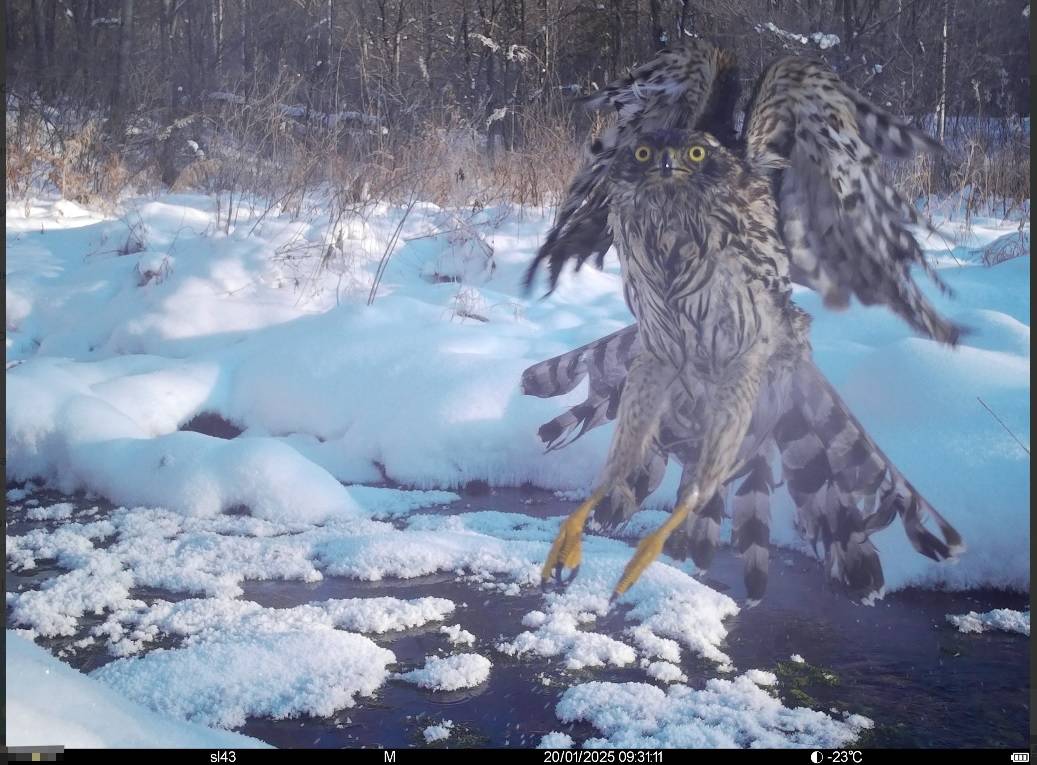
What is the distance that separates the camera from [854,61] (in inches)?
67.4

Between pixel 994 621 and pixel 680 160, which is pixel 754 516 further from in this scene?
pixel 680 160

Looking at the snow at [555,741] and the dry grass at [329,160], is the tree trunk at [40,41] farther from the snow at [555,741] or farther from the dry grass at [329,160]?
the snow at [555,741]

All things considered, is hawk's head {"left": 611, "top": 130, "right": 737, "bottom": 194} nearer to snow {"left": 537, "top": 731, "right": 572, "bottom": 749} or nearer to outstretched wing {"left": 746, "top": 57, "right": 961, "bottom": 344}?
outstretched wing {"left": 746, "top": 57, "right": 961, "bottom": 344}

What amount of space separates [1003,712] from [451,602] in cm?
93

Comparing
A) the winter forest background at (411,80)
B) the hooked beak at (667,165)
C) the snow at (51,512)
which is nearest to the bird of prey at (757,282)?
the hooked beak at (667,165)

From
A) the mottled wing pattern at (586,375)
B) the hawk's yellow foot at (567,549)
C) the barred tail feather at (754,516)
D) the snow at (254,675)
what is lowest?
the snow at (254,675)

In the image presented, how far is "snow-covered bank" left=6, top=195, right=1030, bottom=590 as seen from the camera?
159 centimetres

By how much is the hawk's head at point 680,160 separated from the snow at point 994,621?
878 millimetres

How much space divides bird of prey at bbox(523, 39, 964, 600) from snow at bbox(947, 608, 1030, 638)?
4.7 inches

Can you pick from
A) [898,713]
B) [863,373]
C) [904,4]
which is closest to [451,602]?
[898,713]

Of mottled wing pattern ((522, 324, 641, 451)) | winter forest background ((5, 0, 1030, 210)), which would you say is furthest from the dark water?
winter forest background ((5, 0, 1030, 210))

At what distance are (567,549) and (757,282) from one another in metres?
0.63

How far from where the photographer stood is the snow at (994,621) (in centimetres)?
141

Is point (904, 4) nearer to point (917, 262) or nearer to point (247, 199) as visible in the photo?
point (917, 262)
